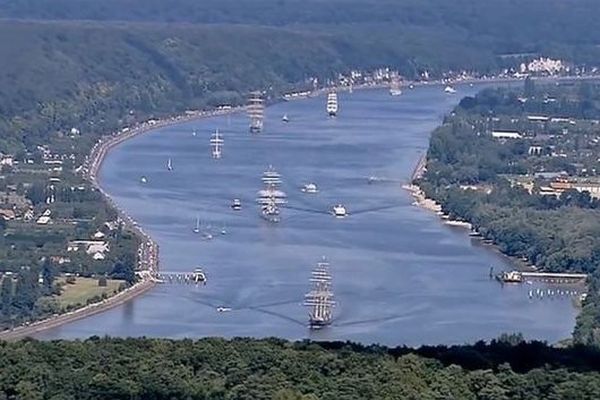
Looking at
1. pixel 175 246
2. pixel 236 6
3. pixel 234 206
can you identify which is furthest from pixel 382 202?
pixel 236 6

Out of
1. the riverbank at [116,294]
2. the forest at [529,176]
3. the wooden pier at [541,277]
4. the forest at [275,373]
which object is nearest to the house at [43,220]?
the riverbank at [116,294]

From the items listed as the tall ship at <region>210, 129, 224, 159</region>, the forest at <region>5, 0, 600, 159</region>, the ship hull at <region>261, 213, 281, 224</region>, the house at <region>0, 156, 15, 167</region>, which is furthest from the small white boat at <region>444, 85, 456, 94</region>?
the ship hull at <region>261, 213, 281, 224</region>

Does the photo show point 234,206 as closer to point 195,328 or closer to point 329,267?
point 329,267

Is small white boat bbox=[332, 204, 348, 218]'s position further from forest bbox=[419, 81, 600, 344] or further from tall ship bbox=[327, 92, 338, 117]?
tall ship bbox=[327, 92, 338, 117]

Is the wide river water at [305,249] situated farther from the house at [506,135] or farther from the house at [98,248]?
the house at [506,135]

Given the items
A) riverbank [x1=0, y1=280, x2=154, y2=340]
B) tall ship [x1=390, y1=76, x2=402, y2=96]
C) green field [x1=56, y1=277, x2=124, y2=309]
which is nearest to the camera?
riverbank [x1=0, y1=280, x2=154, y2=340]

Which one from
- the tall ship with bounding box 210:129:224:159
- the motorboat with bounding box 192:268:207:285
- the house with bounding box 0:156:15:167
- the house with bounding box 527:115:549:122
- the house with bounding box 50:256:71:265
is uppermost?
the house with bounding box 527:115:549:122
